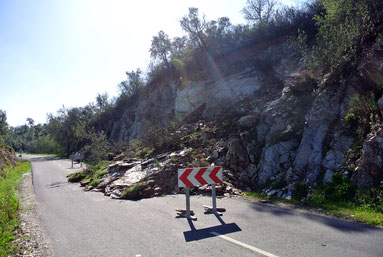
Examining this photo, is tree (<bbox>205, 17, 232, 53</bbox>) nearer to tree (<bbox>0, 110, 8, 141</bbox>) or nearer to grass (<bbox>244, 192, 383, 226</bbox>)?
grass (<bbox>244, 192, 383, 226</bbox>)

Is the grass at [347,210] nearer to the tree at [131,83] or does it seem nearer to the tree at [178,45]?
the tree at [178,45]

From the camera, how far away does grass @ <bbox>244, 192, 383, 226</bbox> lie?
6.38 m

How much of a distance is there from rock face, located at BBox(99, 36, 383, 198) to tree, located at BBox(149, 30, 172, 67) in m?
15.6

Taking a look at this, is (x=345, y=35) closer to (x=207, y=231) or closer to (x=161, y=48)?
(x=207, y=231)

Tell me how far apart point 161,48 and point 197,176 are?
2905 cm

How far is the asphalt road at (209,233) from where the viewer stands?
15.7 ft

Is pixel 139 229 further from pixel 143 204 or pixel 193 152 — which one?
pixel 193 152

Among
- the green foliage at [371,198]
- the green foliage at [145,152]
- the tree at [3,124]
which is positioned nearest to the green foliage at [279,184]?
the green foliage at [371,198]

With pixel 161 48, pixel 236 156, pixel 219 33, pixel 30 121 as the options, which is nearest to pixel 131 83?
pixel 161 48

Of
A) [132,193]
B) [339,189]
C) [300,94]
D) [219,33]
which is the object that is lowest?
[132,193]

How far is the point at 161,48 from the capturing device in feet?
111

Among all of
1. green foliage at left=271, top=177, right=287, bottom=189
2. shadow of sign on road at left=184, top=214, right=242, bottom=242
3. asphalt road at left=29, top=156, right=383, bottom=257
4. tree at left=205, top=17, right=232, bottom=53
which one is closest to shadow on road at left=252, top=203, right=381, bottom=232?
asphalt road at left=29, top=156, right=383, bottom=257

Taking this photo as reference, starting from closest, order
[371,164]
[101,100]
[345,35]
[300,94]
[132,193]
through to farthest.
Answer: [371,164], [132,193], [345,35], [300,94], [101,100]

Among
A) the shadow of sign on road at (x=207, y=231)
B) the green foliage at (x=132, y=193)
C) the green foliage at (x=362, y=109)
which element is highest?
the green foliage at (x=362, y=109)
